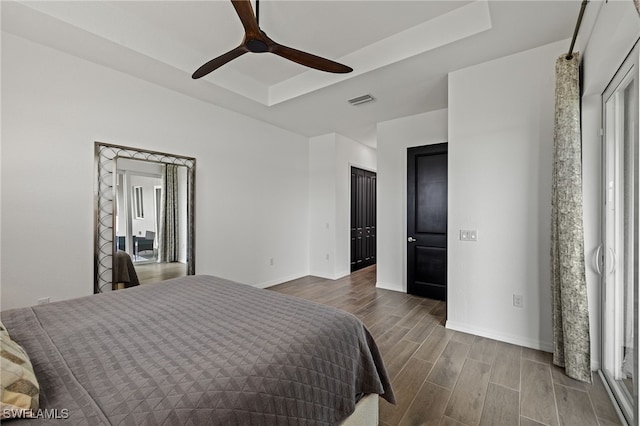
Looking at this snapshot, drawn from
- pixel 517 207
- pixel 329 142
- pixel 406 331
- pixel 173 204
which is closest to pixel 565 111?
pixel 517 207

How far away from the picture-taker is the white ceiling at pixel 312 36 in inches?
84.7

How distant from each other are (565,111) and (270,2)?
2433 mm

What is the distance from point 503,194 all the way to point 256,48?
2470mm

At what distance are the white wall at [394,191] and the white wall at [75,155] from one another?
217 cm

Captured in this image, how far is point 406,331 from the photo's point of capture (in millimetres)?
2844

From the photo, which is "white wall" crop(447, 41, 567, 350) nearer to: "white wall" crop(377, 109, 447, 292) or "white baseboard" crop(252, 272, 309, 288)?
"white wall" crop(377, 109, 447, 292)

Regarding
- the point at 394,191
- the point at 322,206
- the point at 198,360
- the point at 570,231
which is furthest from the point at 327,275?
the point at 198,360

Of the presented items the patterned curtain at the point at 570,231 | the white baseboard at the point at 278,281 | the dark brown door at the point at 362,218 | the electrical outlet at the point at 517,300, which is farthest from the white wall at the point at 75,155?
the patterned curtain at the point at 570,231

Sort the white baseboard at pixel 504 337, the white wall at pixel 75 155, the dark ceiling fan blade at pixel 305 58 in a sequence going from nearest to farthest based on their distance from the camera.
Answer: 1. the dark ceiling fan blade at pixel 305 58
2. the white wall at pixel 75 155
3. the white baseboard at pixel 504 337

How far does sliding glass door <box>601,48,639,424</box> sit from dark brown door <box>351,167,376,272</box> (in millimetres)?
3847

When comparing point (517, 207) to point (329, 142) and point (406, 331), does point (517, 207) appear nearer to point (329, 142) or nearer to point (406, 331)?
point (406, 331)

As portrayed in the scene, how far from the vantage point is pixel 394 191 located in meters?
4.34

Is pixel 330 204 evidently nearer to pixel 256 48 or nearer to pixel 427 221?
pixel 427 221

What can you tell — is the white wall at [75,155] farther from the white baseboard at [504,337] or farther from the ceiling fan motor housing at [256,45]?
the white baseboard at [504,337]
